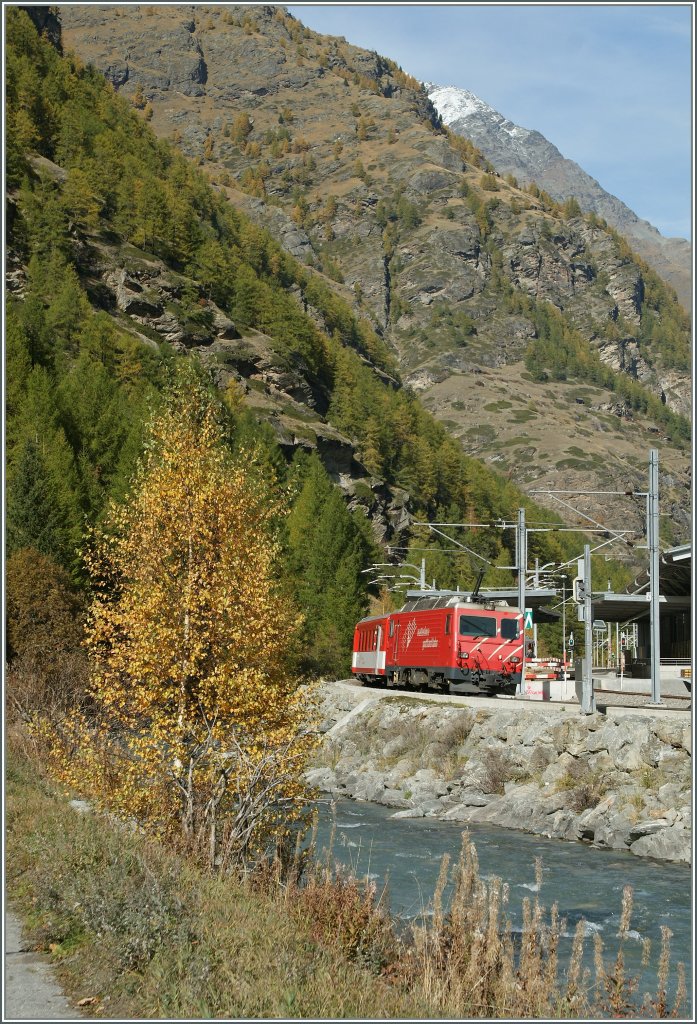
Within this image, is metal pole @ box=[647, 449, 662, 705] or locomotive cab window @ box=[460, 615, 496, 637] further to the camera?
locomotive cab window @ box=[460, 615, 496, 637]

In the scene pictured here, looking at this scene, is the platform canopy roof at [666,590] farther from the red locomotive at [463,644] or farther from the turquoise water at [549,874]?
the turquoise water at [549,874]

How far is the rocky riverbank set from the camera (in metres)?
25.9

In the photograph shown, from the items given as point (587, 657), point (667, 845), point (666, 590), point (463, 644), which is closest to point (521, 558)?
point (666, 590)

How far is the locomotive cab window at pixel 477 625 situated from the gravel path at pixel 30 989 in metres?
30.8

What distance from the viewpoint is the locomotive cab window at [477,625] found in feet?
128

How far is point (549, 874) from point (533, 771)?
10520 millimetres

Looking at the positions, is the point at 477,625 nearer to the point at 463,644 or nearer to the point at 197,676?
the point at 463,644

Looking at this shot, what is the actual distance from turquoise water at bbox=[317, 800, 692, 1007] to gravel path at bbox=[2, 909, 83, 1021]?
545 centimetres

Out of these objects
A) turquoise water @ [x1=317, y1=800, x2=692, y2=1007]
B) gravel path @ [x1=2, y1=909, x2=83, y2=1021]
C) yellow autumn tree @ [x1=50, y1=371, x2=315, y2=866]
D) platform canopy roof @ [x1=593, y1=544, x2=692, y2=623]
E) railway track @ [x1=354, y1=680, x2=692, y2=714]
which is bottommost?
turquoise water @ [x1=317, y1=800, x2=692, y2=1007]

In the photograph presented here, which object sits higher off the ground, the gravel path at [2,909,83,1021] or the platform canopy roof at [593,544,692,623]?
the platform canopy roof at [593,544,692,623]

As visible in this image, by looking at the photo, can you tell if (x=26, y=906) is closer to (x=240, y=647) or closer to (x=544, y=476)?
(x=240, y=647)

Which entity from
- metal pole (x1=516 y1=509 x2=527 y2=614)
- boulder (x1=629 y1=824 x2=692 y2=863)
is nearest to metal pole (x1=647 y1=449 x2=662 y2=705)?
boulder (x1=629 y1=824 x2=692 y2=863)

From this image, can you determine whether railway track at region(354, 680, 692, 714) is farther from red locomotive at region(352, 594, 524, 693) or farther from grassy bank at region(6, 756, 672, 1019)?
grassy bank at region(6, 756, 672, 1019)

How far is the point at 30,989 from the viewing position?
7949mm
